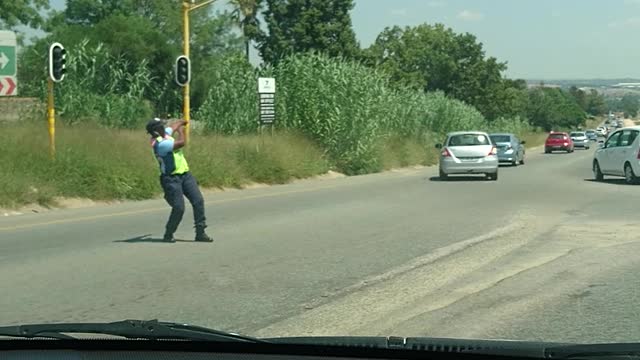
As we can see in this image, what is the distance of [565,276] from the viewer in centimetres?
957

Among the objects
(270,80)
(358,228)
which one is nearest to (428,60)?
(270,80)

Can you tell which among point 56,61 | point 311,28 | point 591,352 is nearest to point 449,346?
point 591,352

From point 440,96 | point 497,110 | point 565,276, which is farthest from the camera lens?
point 497,110

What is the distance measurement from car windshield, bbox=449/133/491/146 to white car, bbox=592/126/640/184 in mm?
3384

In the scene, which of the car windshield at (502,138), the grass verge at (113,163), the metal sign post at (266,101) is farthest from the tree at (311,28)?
the grass verge at (113,163)

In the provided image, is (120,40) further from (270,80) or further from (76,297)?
(76,297)

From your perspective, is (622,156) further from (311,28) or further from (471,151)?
(311,28)

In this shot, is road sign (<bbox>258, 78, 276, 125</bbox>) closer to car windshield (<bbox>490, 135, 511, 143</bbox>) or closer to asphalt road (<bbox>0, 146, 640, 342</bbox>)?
car windshield (<bbox>490, 135, 511, 143</bbox>)

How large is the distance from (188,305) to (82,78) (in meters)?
24.9

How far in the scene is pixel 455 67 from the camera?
291ft

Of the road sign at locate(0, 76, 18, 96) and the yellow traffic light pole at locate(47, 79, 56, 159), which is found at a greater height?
the road sign at locate(0, 76, 18, 96)

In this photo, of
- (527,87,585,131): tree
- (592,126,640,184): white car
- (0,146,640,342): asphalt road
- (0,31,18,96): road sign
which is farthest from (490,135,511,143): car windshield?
(527,87,585,131): tree

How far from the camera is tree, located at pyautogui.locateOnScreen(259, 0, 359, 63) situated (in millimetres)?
64250

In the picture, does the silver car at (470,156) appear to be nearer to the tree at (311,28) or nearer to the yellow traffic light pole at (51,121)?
the yellow traffic light pole at (51,121)
